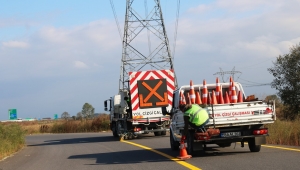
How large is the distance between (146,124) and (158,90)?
1816 mm

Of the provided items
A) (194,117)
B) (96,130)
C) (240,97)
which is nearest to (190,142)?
(194,117)

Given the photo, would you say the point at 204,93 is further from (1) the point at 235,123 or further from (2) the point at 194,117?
(2) the point at 194,117

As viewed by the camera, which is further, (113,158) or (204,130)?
(113,158)

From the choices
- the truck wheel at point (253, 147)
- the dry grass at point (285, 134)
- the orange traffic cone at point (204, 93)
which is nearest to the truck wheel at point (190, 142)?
the orange traffic cone at point (204, 93)

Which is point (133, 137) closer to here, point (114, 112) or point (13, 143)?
point (114, 112)

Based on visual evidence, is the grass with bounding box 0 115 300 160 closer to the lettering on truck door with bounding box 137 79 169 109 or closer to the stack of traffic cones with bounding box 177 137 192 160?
the stack of traffic cones with bounding box 177 137 192 160

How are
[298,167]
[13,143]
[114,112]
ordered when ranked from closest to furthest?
[298,167]
[13,143]
[114,112]

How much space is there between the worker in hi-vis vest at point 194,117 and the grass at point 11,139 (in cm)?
1050

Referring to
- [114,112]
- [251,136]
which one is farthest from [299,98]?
[251,136]

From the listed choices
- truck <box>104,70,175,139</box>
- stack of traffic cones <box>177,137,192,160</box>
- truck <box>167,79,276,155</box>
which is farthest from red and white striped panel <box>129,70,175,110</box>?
stack of traffic cones <box>177,137,192,160</box>

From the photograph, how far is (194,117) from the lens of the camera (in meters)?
13.2

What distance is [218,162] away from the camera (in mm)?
12641

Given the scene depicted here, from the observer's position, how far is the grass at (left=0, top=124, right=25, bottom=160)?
22281 mm

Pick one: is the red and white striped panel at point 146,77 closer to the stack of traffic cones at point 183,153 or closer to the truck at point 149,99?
the truck at point 149,99
